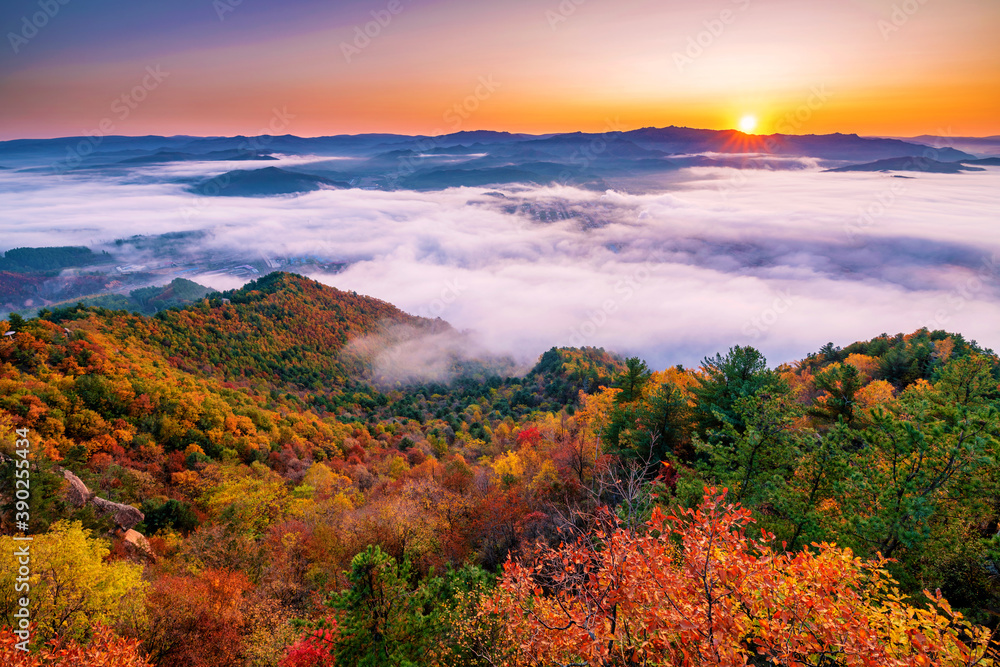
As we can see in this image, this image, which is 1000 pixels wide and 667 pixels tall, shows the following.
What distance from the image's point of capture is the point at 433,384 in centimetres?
17238

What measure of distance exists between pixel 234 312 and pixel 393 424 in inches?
3128

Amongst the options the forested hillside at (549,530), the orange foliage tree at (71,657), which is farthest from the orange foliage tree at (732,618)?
the orange foliage tree at (71,657)

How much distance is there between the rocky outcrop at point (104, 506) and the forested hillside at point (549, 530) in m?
0.23

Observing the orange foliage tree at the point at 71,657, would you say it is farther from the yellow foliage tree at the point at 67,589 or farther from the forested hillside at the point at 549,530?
the yellow foliage tree at the point at 67,589

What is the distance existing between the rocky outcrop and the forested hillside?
0.76 ft

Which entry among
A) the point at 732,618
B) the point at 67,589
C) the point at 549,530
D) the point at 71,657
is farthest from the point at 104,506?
the point at 732,618

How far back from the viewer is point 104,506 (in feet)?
99.6

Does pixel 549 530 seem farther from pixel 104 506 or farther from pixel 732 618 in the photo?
pixel 104 506

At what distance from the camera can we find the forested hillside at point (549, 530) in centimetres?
1015

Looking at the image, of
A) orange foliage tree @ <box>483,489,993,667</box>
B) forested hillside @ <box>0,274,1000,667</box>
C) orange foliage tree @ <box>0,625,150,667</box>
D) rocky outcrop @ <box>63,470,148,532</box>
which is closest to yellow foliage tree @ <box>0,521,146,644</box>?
forested hillside @ <box>0,274,1000,667</box>

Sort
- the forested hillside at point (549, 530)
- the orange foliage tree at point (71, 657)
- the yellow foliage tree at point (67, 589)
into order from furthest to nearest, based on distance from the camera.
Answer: the yellow foliage tree at point (67, 589)
the orange foliage tree at point (71, 657)
the forested hillside at point (549, 530)

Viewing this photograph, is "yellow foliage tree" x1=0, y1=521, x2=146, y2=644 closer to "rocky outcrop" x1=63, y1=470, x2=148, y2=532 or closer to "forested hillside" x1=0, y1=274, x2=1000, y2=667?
"forested hillside" x1=0, y1=274, x2=1000, y2=667

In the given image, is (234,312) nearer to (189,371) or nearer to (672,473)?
(189,371)

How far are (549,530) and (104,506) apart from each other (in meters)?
31.7
